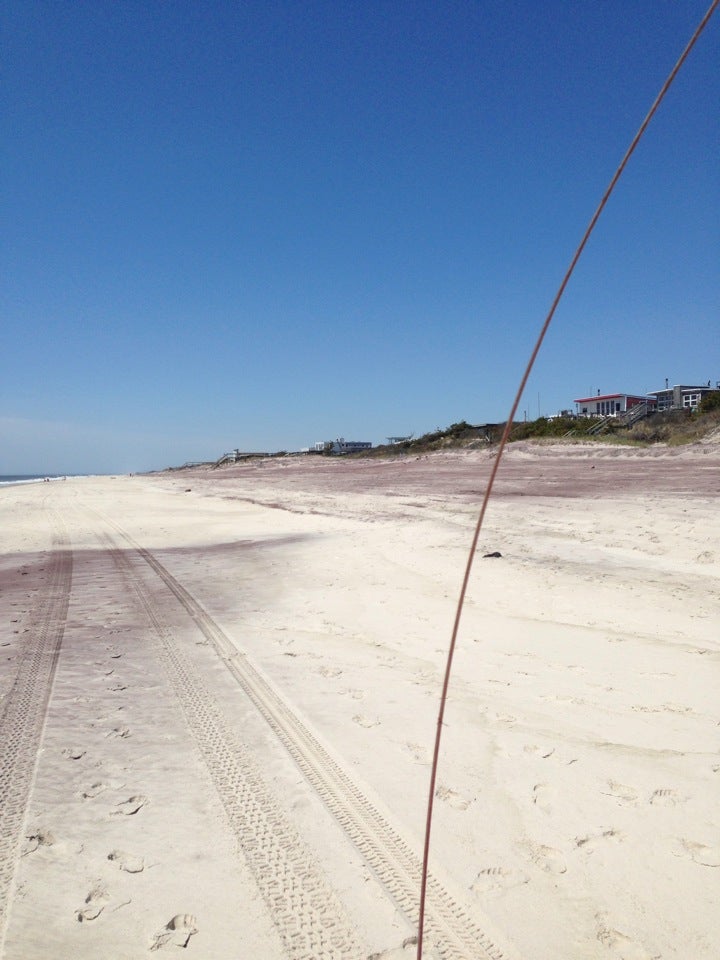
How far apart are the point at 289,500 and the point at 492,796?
1720cm

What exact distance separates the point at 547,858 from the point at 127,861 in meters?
1.73

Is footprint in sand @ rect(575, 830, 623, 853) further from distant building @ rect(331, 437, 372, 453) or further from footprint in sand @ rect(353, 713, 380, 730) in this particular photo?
distant building @ rect(331, 437, 372, 453)

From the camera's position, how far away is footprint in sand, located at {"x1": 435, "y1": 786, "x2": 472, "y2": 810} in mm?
2795

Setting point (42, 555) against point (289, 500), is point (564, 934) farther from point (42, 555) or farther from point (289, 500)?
point (289, 500)

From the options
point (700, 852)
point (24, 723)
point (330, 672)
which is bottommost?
point (700, 852)

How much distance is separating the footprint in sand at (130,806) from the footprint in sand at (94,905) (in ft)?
1.57

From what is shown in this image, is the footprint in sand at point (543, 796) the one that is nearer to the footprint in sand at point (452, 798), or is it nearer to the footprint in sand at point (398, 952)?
the footprint in sand at point (452, 798)

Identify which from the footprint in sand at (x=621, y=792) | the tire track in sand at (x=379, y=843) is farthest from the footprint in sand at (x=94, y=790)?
the footprint in sand at (x=621, y=792)

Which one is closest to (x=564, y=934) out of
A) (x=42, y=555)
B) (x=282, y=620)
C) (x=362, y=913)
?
(x=362, y=913)

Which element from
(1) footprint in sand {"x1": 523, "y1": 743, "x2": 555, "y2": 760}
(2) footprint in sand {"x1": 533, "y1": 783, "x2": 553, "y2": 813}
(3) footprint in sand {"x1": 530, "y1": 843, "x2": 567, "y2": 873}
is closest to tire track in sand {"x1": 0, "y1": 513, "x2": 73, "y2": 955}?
(3) footprint in sand {"x1": 530, "y1": 843, "x2": 567, "y2": 873}

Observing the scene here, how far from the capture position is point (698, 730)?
345 cm

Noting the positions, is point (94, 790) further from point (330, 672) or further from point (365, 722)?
point (330, 672)

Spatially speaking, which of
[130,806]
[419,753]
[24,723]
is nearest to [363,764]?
[419,753]

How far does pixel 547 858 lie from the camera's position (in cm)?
243
